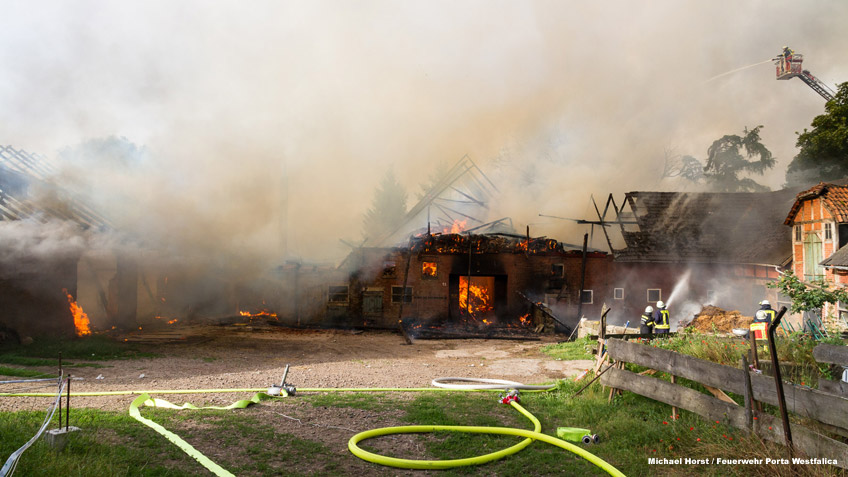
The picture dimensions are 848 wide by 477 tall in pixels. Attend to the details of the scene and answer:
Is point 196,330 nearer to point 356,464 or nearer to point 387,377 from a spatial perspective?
point 387,377

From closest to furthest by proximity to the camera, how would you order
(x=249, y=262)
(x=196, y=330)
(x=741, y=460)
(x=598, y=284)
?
(x=741, y=460) < (x=196, y=330) < (x=249, y=262) < (x=598, y=284)

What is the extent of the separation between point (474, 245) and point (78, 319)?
17.0 metres

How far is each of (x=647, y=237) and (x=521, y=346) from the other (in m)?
12.7

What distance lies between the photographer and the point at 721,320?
19.5 m

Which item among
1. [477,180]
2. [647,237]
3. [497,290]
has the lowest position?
[497,290]

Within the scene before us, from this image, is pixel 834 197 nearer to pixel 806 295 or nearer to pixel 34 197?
pixel 806 295

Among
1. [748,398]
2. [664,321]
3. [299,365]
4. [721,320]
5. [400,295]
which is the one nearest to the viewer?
[748,398]

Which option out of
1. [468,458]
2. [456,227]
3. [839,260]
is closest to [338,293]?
[456,227]

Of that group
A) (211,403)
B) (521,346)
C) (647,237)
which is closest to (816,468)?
(211,403)

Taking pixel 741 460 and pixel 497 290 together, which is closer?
pixel 741 460

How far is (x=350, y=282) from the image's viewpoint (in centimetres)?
2573

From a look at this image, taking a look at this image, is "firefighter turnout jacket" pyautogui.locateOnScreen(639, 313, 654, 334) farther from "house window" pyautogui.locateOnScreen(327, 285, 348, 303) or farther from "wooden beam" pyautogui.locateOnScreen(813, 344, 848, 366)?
"house window" pyautogui.locateOnScreen(327, 285, 348, 303)

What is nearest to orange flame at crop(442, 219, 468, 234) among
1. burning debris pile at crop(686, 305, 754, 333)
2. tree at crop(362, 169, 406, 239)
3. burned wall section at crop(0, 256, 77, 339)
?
burning debris pile at crop(686, 305, 754, 333)

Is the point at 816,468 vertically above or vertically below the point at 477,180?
below
